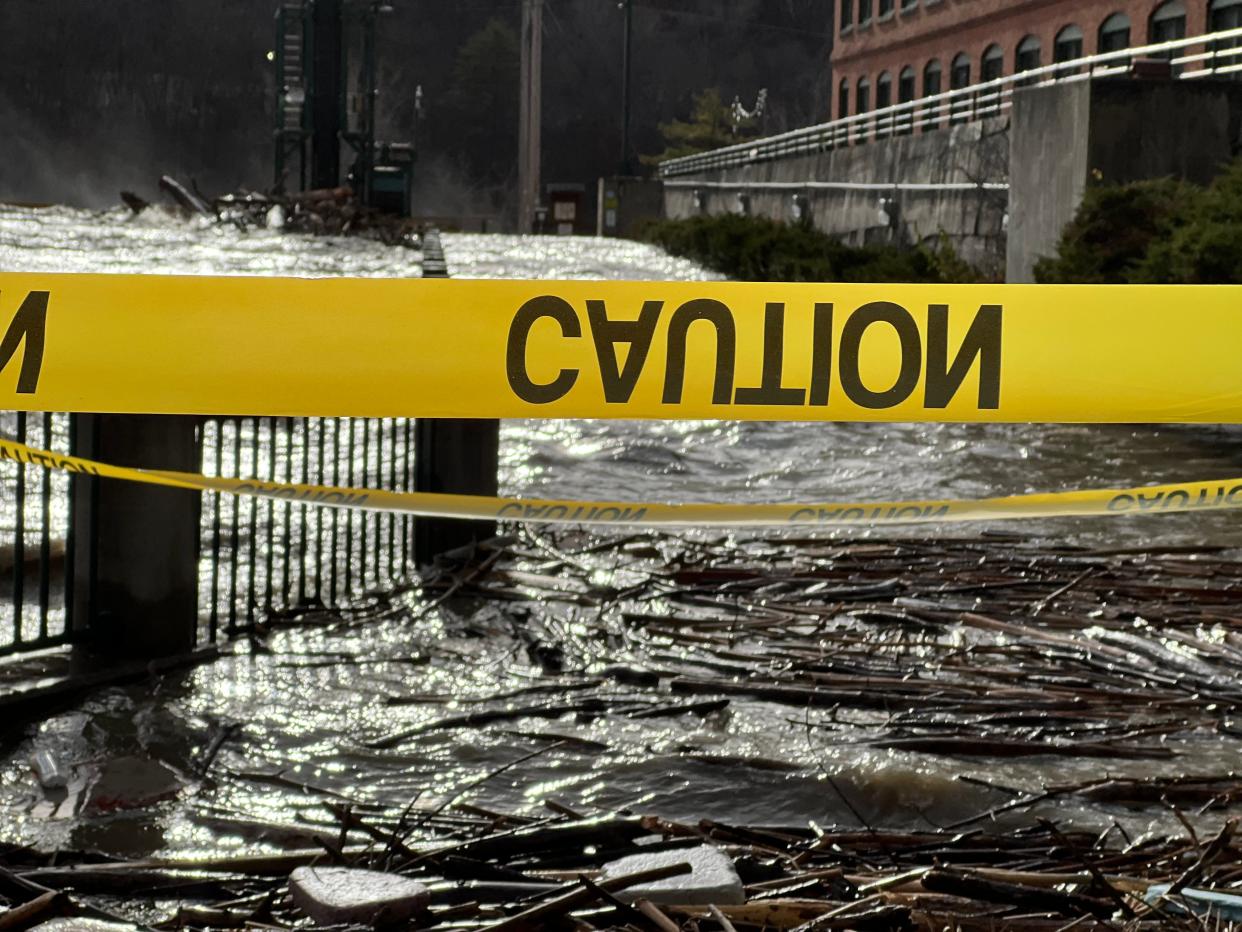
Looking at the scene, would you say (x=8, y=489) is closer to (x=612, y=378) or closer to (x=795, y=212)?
(x=612, y=378)

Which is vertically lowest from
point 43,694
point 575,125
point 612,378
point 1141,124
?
point 43,694

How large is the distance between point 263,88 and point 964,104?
269 feet

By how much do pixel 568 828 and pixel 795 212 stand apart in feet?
129

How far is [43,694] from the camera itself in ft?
19.4

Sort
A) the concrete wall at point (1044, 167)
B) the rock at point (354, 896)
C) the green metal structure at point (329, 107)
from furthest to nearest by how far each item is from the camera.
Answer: the green metal structure at point (329, 107)
the concrete wall at point (1044, 167)
the rock at point (354, 896)

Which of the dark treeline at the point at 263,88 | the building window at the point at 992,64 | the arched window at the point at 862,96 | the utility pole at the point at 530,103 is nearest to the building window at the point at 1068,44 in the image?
the building window at the point at 992,64

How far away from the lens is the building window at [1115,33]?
38.6 meters

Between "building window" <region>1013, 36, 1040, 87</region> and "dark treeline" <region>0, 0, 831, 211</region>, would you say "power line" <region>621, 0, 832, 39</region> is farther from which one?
"building window" <region>1013, 36, 1040, 87</region>

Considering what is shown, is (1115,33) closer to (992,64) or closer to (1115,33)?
(1115,33)

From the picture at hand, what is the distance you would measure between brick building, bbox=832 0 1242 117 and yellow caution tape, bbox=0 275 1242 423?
30.7 meters

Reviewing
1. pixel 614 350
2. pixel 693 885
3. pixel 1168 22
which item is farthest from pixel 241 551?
pixel 1168 22

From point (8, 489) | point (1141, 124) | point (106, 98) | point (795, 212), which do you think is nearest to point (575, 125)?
point (106, 98)

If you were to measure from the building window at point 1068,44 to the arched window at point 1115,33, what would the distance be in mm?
782

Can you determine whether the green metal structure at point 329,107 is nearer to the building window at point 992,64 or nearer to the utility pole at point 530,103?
the utility pole at point 530,103
